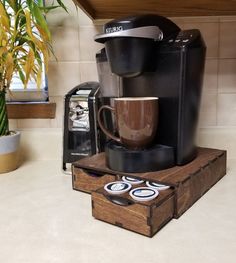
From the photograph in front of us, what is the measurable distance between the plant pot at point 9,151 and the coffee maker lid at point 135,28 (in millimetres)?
460

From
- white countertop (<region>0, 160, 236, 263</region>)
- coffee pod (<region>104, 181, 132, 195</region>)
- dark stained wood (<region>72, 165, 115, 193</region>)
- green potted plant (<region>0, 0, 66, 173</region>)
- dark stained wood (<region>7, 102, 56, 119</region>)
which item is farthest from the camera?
dark stained wood (<region>7, 102, 56, 119</region>)

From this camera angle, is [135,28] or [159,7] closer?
[135,28]

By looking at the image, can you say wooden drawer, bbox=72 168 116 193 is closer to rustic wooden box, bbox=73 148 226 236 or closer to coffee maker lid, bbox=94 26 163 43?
rustic wooden box, bbox=73 148 226 236

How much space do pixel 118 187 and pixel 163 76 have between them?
290mm

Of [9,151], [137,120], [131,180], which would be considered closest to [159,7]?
[137,120]

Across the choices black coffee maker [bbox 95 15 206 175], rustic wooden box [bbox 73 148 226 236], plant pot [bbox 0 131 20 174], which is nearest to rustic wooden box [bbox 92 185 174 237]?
rustic wooden box [bbox 73 148 226 236]

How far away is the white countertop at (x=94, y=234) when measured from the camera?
0.52m

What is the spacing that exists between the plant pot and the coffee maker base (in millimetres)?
384

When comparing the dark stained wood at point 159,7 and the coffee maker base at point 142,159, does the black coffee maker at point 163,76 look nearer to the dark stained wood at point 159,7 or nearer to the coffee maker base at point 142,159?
the coffee maker base at point 142,159

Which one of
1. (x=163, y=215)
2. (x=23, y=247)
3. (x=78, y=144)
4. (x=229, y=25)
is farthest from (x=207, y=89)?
(x=23, y=247)

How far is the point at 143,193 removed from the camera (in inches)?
24.8

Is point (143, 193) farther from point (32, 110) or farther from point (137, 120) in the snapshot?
point (32, 110)

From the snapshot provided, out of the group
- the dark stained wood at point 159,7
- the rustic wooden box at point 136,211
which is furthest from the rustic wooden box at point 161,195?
the dark stained wood at point 159,7

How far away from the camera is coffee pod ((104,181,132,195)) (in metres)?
0.64
